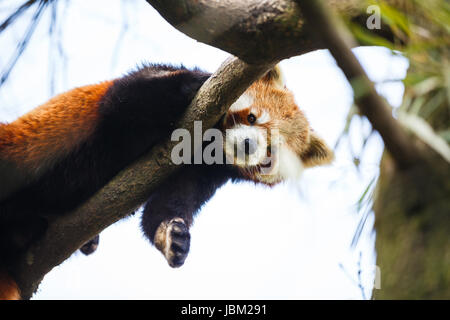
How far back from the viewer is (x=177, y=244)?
110 inches

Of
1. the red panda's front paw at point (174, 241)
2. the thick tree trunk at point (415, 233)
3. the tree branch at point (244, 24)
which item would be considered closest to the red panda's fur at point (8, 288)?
the red panda's front paw at point (174, 241)

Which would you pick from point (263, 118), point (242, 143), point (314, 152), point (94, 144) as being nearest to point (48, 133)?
point (94, 144)

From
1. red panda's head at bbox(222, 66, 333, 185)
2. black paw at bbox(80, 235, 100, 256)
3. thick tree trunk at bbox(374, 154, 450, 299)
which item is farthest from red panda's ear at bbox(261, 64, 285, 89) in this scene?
thick tree trunk at bbox(374, 154, 450, 299)

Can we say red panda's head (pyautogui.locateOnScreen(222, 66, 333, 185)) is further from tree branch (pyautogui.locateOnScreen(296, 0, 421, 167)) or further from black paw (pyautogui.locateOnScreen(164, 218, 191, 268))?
tree branch (pyautogui.locateOnScreen(296, 0, 421, 167))

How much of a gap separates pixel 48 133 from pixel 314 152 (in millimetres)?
1977

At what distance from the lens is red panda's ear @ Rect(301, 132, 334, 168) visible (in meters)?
3.57

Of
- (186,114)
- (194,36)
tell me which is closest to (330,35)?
(194,36)

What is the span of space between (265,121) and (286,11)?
1.65 metres

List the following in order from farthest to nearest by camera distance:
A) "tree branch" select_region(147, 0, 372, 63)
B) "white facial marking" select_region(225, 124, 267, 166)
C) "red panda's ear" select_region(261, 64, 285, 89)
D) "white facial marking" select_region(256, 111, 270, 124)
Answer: "red panda's ear" select_region(261, 64, 285, 89)
"white facial marking" select_region(256, 111, 270, 124)
"white facial marking" select_region(225, 124, 267, 166)
"tree branch" select_region(147, 0, 372, 63)

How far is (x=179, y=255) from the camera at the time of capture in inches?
109

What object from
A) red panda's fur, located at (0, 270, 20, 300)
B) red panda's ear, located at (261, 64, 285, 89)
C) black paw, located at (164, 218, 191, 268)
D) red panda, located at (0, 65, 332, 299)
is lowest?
red panda's fur, located at (0, 270, 20, 300)

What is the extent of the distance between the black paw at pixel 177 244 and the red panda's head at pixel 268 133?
629 mm

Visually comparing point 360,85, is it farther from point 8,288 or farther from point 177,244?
point 8,288
